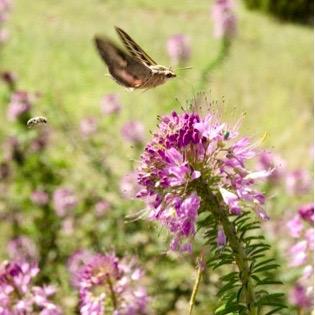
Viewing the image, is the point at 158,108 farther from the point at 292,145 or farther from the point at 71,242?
the point at 71,242

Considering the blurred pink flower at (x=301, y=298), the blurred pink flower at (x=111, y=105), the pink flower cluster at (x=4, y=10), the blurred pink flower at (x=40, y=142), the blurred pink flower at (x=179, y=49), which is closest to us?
the blurred pink flower at (x=301, y=298)

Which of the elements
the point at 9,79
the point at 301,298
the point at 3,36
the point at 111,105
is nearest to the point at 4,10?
the point at 3,36

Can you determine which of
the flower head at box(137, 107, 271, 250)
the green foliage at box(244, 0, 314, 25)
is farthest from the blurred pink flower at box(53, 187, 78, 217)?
the green foliage at box(244, 0, 314, 25)

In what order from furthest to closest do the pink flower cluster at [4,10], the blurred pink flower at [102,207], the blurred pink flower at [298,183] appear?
1. the pink flower cluster at [4,10]
2. the blurred pink flower at [298,183]
3. the blurred pink flower at [102,207]

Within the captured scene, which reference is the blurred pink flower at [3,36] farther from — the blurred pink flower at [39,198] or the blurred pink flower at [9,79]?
the blurred pink flower at [39,198]

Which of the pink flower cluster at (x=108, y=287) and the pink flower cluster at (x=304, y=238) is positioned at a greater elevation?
the pink flower cluster at (x=304, y=238)

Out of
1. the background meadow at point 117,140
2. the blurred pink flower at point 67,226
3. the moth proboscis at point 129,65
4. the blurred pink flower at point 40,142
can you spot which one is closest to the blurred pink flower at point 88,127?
the background meadow at point 117,140

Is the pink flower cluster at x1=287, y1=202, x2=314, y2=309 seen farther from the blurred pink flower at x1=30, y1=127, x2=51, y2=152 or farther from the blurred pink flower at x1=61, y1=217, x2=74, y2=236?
the blurred pink flower at x1=30, y1=127, x2=51, y2=152

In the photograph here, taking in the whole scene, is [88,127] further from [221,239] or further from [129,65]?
[221,239]
